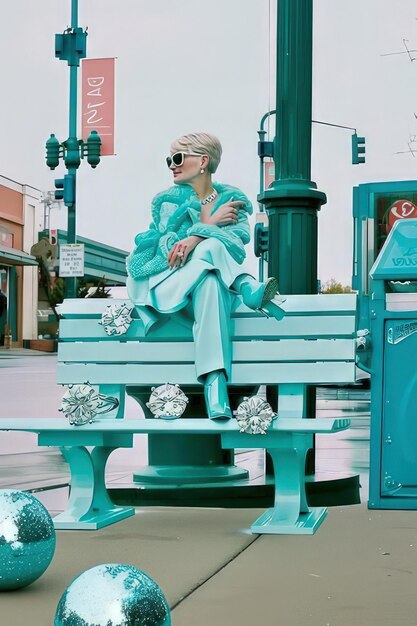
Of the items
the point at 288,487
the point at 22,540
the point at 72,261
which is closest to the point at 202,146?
the point at 288,487

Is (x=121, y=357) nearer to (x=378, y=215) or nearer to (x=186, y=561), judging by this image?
(x=186, y=561)

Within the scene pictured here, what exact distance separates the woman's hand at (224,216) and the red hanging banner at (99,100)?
19895 mm

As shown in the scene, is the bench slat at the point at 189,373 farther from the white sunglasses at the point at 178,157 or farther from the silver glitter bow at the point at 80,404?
the white sunglasses at the point at 178,157

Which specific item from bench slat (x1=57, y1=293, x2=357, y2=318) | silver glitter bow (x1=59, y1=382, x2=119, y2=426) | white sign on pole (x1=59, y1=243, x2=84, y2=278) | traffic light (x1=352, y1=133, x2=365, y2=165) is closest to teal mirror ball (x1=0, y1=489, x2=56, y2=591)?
silver glitter bow (x1=59, y1=382, x2=119, y2=426)

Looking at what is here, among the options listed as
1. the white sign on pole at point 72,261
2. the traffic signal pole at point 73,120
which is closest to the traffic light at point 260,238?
the white sign on pole at point 72,261

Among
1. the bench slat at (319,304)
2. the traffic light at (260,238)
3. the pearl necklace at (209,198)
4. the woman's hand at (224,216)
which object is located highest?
the traffic light at (260,238)

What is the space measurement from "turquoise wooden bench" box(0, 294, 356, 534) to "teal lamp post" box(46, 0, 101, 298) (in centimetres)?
1927

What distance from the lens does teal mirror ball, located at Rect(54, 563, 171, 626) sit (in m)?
3.11

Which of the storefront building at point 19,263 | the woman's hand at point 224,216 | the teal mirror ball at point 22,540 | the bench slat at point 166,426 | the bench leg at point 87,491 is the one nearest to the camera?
the teal mirror ball at point 22,540

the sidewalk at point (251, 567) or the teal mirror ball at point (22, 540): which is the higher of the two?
the teal mirror ball at point (22, 540)

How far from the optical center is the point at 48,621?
3.88 metres

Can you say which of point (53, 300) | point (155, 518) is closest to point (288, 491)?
point (155, 518)

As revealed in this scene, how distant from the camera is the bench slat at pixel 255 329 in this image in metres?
6.22

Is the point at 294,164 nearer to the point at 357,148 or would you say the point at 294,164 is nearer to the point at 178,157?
the point at 178,157
